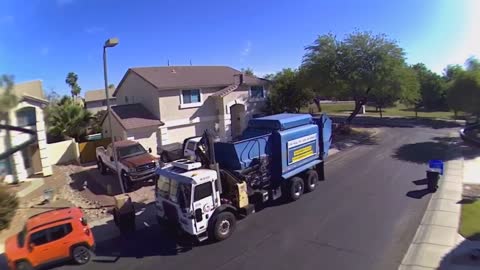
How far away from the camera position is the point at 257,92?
108ft

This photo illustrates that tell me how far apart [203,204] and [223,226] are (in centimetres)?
119

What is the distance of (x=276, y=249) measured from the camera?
11367mm

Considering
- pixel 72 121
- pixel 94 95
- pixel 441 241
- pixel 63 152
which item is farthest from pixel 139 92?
pixel 94 95

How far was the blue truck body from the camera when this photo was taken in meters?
14.0

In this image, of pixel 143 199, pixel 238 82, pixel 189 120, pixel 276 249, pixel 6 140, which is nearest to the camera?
pixel 6 140

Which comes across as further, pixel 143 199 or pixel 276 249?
pixel 143 199

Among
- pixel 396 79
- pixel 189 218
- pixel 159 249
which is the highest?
pixel 396 79

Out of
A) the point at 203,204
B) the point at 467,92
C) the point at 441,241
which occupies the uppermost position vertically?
the point at 467,92

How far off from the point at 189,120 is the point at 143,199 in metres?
11.9

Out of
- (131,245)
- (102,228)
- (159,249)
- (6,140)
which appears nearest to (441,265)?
(159,249)

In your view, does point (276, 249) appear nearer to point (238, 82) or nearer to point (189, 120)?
point (189, 120)

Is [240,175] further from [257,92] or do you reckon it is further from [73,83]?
[73,83]

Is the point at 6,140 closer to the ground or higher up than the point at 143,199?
higher up

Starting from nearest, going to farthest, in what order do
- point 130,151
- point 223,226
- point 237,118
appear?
1. point 223,226
2. point 130,151
3. point 237,118
